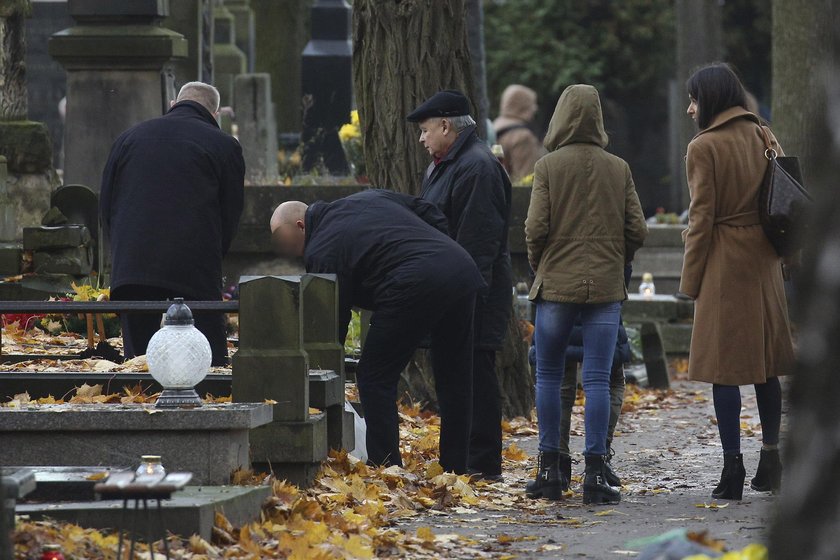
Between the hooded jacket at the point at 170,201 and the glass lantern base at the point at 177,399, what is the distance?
1839 millimetres

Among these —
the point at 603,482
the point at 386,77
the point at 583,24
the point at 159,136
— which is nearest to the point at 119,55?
the point at 386,77

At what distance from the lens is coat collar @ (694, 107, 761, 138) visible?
7.46m

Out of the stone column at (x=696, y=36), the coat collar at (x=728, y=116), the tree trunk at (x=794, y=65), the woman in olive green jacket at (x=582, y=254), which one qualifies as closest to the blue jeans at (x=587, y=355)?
the woman in olive green jacket at (x=582, y=254)

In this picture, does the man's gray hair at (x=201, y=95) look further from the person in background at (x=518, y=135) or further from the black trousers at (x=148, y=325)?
the person in background at (x=518, y=135)

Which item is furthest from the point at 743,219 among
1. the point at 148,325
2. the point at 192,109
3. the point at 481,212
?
the point at 148,325

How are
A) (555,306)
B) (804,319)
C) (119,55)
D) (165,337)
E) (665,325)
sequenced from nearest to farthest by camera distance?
(804,319) → (165,337) → (555,306) → (119,55) → (665,325)

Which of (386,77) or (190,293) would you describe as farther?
(386,77)

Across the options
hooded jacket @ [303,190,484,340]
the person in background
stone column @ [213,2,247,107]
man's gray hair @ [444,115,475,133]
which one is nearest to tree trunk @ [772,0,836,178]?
the person in background

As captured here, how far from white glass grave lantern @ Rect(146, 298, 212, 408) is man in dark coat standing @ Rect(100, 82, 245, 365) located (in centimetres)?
184

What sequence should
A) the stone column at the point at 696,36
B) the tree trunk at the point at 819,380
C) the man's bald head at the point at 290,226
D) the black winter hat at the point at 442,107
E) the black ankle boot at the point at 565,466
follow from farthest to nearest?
the stone column at the point at 696,36, the black winter hat at the point at 442,107, the black ankle boot at the point at 565,466, the man's bald head at the point at 290,226, the tree trunk at the point at 819,380

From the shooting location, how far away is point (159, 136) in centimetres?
835

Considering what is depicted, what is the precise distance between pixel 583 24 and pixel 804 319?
35.2 metres

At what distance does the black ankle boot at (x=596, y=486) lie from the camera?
7.42m

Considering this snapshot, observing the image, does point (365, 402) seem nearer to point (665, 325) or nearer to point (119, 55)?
point (119, 55)
